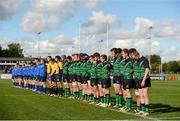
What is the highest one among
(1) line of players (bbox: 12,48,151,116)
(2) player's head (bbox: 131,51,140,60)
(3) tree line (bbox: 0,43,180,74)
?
(3) tree line (bbox: 0,43,180,74)

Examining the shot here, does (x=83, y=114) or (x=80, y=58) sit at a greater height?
(x=80, y=58)

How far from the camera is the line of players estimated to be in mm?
14391

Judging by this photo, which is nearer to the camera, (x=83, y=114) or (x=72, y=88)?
(x=83, y=114)

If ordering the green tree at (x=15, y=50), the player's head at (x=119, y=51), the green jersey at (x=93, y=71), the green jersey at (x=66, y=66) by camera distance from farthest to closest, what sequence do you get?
the green tree at (x=15, y=50) < the green jersey at (x=66, y=66) < the green jersey at (x=93, y=71) < the player's head at (x=119, y=51)

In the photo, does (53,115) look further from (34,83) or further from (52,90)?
(34,83)

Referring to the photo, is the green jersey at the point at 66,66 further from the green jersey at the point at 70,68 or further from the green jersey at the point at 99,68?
the green jersey at the point at 99,68

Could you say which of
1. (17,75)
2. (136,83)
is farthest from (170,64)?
(136,83)

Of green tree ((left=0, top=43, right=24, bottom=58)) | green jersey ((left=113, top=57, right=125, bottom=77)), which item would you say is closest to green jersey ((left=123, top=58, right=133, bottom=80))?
green jersey ((left=113, top=57, right=125, bottom=77))

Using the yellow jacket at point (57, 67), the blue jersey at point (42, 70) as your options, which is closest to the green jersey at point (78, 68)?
the yellow jacket at point (57, 67)

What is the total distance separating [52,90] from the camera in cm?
2466

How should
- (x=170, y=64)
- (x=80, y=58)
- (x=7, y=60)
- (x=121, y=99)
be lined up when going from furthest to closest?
1. (x=170, y=64)
2. (x=7, y=60)
3. (x=80, y=58)
4. (x=121, y=99)

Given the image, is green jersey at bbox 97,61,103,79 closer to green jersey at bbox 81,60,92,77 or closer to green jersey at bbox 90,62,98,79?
green jersey at bbox 90,62,98,79

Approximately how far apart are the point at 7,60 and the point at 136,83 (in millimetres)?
125047

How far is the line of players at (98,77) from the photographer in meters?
14.4
